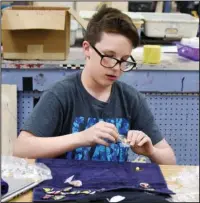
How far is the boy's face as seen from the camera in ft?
4.30

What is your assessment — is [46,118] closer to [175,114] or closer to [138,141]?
[138,141]

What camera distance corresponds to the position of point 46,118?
1312 mm

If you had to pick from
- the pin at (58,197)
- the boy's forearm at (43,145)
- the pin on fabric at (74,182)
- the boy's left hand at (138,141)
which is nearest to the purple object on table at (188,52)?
the boy's left hand at (138,141)

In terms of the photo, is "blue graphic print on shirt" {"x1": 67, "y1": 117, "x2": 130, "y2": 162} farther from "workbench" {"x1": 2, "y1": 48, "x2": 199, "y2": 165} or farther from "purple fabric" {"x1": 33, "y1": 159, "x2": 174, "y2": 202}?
"workbench" {"x1": 2, "y1": 48, "x2": 199, "y2": 165}

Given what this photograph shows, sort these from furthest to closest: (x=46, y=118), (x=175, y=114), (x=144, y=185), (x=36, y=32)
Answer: (x=175, y=114) → (x=36, y=32) → (x=46, y=118) → (x=144, y=185)

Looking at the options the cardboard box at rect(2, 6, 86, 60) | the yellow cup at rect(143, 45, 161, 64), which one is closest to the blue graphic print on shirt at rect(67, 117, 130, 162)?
the cardboard box at rect(2, 6, 86, 60)

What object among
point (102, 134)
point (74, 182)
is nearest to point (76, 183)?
point (74, 182)

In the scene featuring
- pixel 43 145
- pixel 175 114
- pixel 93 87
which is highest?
pixel 93 87

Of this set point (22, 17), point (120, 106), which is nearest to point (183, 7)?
point (22, 17)

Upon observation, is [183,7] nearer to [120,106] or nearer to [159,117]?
[159,117]

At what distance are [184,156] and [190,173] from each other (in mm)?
1351

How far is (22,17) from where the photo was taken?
86.4 inches

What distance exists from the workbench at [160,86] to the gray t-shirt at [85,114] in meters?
0.88

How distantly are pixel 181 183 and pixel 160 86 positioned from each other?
4.24 ft
